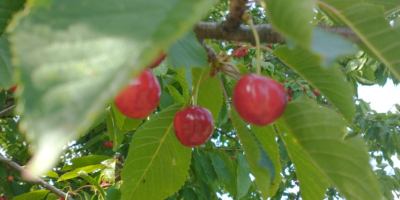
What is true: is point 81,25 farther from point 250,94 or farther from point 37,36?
point 250,94

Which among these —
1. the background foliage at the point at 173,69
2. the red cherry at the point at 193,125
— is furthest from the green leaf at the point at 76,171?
the red cherry at the point at 193,125

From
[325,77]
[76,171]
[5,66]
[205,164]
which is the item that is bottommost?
[76,171]

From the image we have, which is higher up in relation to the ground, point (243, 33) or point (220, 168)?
point (243, 33)

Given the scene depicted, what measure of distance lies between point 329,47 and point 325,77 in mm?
498

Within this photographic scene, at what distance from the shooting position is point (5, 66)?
3.06 ft

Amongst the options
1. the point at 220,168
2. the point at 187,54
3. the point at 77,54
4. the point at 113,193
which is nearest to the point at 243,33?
the point at 187,54

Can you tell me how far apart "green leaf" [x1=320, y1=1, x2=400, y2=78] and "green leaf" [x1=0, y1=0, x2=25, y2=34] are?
746 millimetres

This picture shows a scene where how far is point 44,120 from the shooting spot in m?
0.40

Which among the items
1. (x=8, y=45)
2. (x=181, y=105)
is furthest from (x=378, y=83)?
(x=8, y=45)

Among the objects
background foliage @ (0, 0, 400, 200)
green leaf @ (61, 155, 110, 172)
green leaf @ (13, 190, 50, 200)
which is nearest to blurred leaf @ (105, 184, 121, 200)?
green leaf @ (61, 155, 110, 172)

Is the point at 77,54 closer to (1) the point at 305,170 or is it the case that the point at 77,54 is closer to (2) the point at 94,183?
(1) the point at 305,170

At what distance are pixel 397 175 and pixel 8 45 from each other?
623cm

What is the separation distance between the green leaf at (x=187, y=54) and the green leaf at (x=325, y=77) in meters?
0.26

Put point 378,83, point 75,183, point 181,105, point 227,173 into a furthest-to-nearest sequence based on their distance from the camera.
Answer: point 378,83 → point 75,183 → point 227,173 → point 181,105
